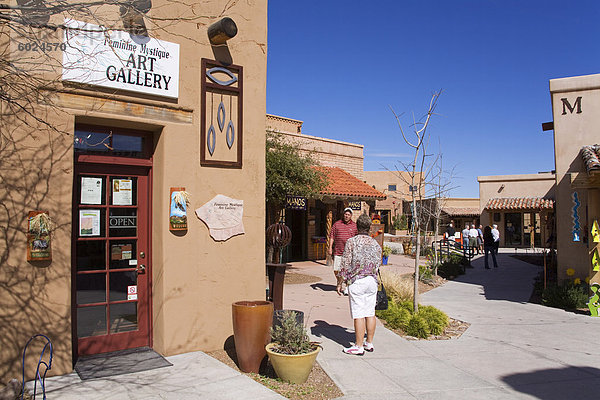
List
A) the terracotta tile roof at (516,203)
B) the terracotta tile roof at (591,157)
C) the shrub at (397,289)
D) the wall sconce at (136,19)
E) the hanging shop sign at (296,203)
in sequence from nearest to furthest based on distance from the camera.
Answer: the wall sconce at (136,19) → the terracotta tile roof at (591,157) → the shrub at (397,289) → the hanging shop sign at (296,203) → the terracotta tile roof at (516,203)

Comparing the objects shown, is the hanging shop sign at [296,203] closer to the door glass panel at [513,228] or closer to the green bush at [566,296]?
the green bush at [566,296]

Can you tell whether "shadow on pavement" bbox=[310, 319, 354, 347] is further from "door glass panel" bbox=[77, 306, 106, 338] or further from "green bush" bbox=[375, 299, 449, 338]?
"door glass panel" bbox=[77, 306, 106, 338]

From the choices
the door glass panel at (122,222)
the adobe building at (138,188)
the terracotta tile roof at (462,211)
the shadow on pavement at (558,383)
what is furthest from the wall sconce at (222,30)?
the terracotta tile roof at (462,211)

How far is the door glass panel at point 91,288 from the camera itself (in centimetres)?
543

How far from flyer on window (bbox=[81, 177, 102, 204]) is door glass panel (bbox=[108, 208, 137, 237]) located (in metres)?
0.23

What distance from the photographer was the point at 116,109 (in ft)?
17.7

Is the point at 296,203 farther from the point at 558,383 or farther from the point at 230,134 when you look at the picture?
the point at 558,383

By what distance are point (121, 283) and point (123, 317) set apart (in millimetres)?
427

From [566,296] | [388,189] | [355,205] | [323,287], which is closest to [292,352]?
[323,287]

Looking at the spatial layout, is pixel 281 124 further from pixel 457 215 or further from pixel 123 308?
pixel 457 215

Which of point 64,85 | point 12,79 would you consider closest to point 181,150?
point 64,85

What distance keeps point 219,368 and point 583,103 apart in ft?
31.5

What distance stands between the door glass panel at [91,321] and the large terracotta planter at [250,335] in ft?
5.46

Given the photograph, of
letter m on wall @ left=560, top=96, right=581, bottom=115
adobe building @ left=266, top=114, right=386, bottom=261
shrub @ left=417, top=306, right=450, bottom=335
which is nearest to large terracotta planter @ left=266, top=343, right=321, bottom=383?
shrub @ left=417, top=306, right=450, bottom=335
